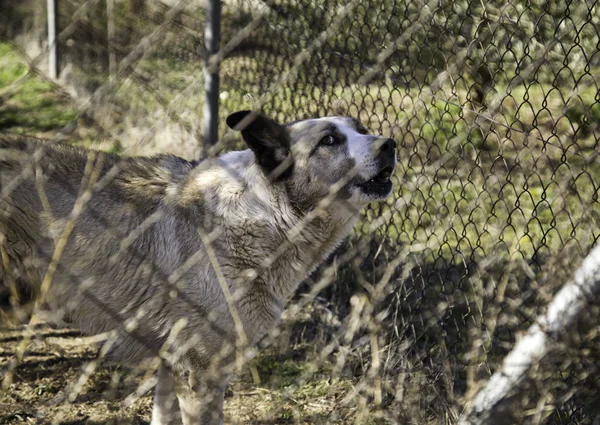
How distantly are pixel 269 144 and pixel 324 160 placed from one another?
31cm

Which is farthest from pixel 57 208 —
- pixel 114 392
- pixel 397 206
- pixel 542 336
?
pixel 542 336

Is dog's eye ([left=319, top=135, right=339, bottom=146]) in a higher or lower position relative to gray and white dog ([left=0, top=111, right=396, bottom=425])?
higher

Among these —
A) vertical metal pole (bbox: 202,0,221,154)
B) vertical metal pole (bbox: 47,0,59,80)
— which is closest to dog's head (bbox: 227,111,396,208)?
vertical metal pole (bbox: 202,0,221,154)

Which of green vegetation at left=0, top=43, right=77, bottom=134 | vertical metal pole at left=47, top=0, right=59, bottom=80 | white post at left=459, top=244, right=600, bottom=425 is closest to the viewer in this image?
white post at left=459, top=244, right=600, bottom=425

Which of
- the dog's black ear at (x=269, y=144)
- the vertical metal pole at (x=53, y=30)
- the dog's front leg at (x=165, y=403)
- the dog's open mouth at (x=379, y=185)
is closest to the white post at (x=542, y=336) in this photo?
the dog's open mouth at (x=379, y=185)

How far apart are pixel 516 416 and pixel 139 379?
248 centimetres

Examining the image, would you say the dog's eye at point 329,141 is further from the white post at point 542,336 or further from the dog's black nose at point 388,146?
the white post at point 542,336

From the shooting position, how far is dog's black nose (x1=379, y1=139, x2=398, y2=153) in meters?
3.59

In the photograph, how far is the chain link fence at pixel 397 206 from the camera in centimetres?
338

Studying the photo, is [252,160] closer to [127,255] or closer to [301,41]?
[127,255]

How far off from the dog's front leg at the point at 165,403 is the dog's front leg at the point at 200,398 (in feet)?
0.77

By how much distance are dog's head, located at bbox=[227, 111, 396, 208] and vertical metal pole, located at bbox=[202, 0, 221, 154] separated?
1.18 metres

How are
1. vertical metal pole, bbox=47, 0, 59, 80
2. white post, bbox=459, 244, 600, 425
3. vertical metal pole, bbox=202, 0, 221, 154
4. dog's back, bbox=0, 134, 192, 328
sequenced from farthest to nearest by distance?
vertical metal pole, bbox=47, 0, 59, 80 → vertical metal pole, bbox=202, 0, 221, 154 → dog's back, bbox=0, 134, 192, 328 → white post, bbox=459, 244, 600, 425

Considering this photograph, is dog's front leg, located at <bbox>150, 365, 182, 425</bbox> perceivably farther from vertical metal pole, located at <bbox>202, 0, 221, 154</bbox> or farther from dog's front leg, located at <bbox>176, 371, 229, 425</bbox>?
vertical metal pole, located at <bbox>202, 0, 221, 154</bbox>
